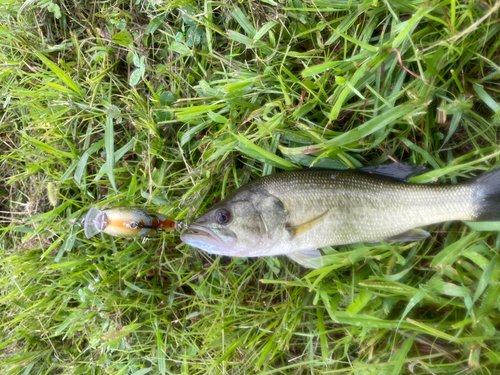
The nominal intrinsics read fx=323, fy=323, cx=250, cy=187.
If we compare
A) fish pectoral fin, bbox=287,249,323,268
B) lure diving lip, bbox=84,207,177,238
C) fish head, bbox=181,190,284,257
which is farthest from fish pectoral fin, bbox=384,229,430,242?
lure diving lip, bbox=84,207,177,238

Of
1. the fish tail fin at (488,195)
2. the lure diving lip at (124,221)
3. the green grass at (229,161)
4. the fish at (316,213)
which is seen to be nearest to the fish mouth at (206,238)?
the fish at (316,213)

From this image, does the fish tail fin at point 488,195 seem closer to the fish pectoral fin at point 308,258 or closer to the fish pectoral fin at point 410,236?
the fish pectoral fin at point 410,236

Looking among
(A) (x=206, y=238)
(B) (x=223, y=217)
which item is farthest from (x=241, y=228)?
(A) (x=206, y=238)

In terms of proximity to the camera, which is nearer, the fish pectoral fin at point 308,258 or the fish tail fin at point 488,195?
the fish tail fin at point 488,195

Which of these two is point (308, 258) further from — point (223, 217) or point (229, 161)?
point (229, 161)

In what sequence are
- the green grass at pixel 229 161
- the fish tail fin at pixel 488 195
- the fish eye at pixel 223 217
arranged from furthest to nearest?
the fish eye at pixel 223 217 < the green grass at pixel 229 161 < the fish tail fin at pixel 488 195

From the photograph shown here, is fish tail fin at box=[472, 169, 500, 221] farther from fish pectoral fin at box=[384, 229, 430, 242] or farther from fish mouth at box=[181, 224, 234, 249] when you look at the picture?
fish mouth at box=[181, 224, 234, 249]
